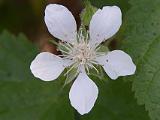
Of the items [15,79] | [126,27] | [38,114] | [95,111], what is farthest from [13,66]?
[126,27]

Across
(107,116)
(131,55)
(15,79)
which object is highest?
(131,55)

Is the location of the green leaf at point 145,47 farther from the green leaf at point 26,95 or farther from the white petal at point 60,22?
the green leaf at point 26,95

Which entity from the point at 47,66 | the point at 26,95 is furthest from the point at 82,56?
the point at 26,95

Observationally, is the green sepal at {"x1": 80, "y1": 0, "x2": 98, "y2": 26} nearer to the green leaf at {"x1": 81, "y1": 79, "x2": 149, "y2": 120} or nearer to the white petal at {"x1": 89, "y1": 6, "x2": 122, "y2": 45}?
the white petal at {"x1": 89, "y1": 6, "x2": 122, "y2": 45}

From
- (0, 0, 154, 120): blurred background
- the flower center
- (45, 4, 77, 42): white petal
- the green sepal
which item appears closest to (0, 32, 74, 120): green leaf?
(0, 0, 154, 120): blurred background

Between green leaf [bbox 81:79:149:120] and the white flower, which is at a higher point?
the white flower

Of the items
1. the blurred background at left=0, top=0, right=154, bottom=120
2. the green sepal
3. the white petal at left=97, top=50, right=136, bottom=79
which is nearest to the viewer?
the white petal at left=97, top=50, right=136, bottom=79

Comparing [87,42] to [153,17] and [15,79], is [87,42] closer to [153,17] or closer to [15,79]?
[153,17]
